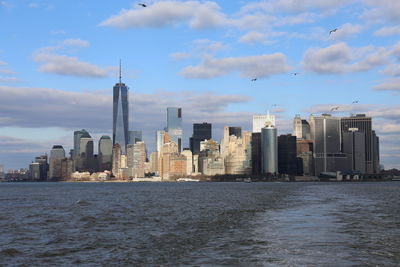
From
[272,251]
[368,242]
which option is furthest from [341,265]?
Result: [368,242]

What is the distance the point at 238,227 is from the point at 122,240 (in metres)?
15.0

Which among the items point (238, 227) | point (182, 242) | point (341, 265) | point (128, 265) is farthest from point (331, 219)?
point (128, 265)

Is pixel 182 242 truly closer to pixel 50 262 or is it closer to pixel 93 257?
pixel 93 257

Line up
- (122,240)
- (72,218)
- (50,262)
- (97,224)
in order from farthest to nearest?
(72,218) → (97,224) → (122,240) → (50,262)

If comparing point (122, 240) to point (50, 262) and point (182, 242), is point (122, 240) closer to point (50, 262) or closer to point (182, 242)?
point (182, 242)

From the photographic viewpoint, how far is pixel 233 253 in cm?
3819

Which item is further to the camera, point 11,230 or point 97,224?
point 97,224

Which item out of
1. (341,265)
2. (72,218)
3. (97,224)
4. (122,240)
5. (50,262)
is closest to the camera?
(341,265)

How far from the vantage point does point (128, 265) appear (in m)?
34.2

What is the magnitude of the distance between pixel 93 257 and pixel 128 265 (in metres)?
4.56

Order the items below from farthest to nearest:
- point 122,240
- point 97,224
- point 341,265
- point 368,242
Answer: point 97,224
point 122,240
point 368,242
point 341,265

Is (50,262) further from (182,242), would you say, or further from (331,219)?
(331,219)

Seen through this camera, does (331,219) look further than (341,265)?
Yes

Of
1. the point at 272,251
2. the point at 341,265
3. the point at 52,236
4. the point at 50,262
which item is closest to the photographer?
the point at 341,265
